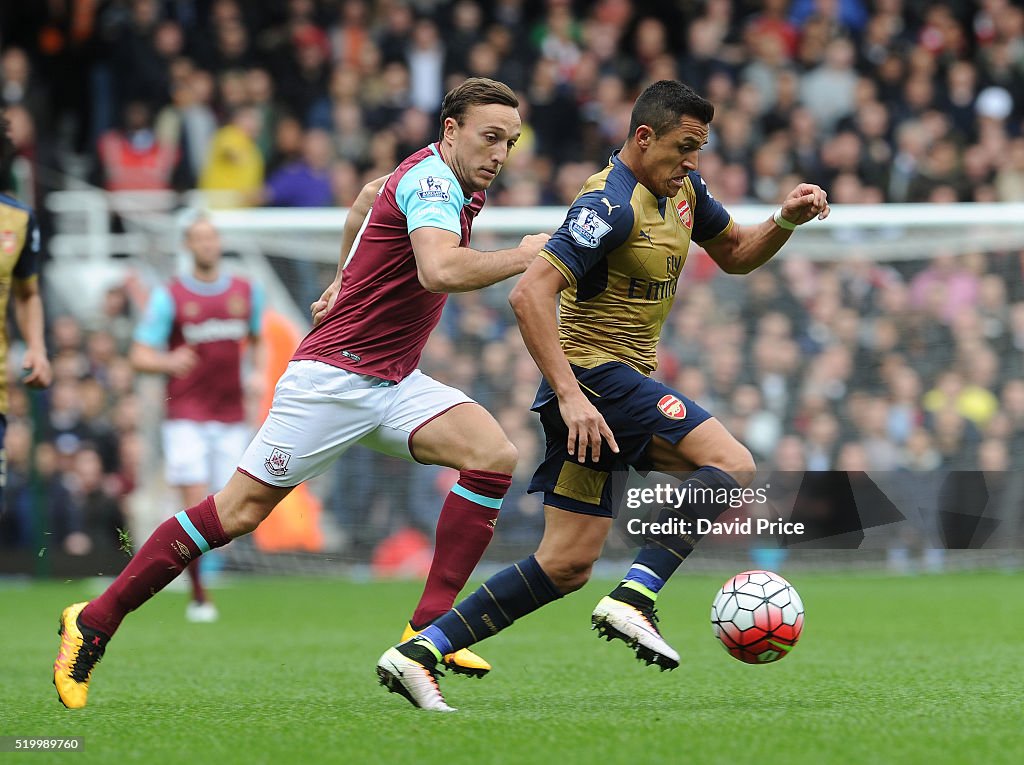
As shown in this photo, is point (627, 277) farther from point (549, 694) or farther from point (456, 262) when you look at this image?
point (549, 694)

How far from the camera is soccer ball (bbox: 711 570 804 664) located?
18.0 ft

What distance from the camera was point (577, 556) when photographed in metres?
5.53

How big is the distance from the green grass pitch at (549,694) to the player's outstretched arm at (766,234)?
5.36 ft

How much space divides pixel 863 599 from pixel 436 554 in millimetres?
5340

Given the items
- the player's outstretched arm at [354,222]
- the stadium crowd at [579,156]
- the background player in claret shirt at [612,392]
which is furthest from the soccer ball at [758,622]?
the stadium crowd at [579,156]

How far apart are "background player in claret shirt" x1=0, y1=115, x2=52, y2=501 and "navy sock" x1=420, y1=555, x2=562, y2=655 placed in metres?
2.22

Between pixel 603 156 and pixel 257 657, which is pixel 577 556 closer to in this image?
pixel 257 657

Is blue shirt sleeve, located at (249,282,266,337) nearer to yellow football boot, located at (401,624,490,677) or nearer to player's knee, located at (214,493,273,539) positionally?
player's knee, located at (214,493,273,539)

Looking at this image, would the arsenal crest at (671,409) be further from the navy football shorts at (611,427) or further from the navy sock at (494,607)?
the navy sock at (494,607)

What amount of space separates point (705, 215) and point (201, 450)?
199 inches

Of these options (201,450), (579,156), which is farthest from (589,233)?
(579,156)

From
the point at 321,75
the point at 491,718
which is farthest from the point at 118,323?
the point at 491,718

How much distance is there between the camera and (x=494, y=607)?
5.43 meters
